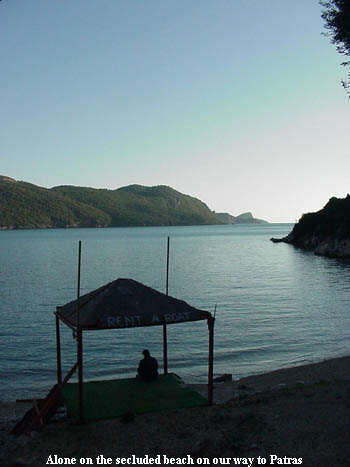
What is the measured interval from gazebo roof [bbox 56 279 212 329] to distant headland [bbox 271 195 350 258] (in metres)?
72.9

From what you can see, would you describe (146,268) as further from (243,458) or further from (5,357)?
(243,458)

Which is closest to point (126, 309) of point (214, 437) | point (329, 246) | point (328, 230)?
point (214, 437)

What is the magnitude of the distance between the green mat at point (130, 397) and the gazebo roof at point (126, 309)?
6.97 feet

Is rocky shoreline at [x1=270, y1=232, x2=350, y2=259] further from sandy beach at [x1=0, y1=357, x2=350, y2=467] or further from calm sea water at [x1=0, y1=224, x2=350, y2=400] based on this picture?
sandy beach at [x1=0, y1=357, x2=350, y2=467]

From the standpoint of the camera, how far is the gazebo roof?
11.3 m

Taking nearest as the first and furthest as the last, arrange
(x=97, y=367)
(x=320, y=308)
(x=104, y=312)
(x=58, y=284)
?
(x=104, y=312) → (x=97, y=367) → (x=320, y=308) → (x=58, y=284)

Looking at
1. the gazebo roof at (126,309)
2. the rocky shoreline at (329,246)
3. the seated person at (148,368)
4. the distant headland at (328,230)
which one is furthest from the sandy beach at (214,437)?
the distant headland at (328,230)

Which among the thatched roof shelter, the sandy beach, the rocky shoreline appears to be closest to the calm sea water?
the sandy beach

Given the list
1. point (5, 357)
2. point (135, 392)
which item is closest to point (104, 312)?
point (135, 392)

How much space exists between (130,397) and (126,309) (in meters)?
2.76

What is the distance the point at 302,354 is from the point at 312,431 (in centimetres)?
1384

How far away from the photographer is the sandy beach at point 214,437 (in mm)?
9312

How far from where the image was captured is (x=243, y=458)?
30.0ft

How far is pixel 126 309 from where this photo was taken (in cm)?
1166
